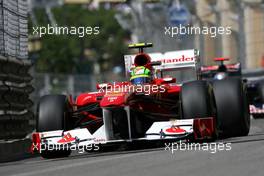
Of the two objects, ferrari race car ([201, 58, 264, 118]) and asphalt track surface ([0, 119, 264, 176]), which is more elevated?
ferrari race car ([201, 58, 264, 118])

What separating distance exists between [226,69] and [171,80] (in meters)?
9.68

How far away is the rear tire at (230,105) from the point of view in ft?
44.9

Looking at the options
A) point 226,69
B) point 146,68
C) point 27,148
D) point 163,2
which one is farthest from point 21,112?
point 163,2

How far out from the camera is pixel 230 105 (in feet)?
44.9

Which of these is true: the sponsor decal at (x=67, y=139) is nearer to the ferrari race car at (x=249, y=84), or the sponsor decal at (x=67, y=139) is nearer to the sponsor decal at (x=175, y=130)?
the sponsor decal at (x=175, y=130)

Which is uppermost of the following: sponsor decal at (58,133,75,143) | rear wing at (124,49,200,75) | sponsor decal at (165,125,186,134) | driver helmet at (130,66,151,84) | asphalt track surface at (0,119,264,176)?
rear wing at (124,49,200,75)

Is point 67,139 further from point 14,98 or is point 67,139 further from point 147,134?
point 14,98

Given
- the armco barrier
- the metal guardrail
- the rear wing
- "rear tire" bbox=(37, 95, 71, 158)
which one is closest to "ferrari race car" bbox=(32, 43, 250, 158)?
"rear tire" bbox=(37, 95, 71, 158)

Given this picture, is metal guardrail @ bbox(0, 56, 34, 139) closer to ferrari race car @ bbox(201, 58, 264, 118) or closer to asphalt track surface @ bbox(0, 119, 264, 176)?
asphalt track surface @ bbox(0, 119, 264, 176)

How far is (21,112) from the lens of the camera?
54.9 ft

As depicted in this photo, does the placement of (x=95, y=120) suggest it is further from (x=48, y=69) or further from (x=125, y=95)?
(x=48, y=69)

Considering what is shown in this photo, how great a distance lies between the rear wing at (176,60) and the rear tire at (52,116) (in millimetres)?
2398

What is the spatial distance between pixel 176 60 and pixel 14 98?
3086mm

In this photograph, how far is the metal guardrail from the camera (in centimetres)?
1559
